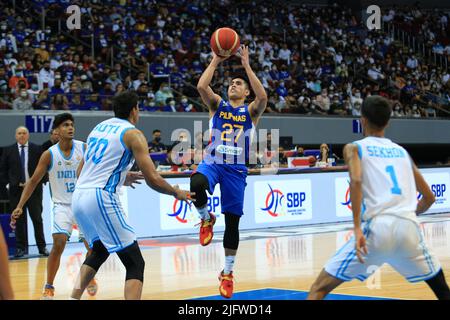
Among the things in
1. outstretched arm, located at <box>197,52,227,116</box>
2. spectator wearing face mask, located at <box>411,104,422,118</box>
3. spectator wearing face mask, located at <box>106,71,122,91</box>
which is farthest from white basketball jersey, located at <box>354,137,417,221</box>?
spectator wearing face mask, located at <box>411,104,422,118</box>

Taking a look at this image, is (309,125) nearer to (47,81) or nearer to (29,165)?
(47,81)

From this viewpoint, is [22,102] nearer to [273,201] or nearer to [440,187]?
[273,201]

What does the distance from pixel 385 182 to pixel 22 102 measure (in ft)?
51.5

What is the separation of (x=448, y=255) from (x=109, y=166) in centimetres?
715

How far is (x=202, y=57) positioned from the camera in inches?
1008

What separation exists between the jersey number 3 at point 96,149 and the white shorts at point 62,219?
197 cm

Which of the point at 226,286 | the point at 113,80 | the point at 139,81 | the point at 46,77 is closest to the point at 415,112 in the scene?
the point at 139,81

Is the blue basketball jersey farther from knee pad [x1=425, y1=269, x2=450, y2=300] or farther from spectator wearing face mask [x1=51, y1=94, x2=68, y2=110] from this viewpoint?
spectator wearing face mask [x1=51, y1=94, x2=68, y2=110]

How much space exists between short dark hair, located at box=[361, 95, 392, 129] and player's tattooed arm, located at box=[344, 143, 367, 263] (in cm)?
26

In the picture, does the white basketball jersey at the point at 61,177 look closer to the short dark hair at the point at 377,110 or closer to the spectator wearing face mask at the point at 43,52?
the short dark hair at the point at 377,110

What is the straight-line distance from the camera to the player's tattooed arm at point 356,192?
5219 mm

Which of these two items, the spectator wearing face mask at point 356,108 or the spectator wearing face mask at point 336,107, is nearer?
the spectator wearing face mask at point 336,107

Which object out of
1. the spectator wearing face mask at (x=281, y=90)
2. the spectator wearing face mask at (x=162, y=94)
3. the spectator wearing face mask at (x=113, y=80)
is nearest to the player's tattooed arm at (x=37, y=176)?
the spectator wearing face mask at (x=113, y=80)

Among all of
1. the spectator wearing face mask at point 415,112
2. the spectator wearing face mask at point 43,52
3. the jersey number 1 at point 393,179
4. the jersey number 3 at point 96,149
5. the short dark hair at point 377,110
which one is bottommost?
the jersey number 1 at point 393,179
